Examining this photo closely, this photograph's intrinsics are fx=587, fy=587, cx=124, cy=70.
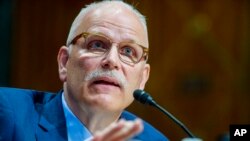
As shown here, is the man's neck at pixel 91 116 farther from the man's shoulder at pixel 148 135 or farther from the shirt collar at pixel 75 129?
the man's shoulder at pixel 148 135

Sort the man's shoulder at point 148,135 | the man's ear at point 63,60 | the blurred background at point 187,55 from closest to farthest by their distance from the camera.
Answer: the man's ear at point 63,60, the man's shoulder at point 148,135, the blurred background at point 187,55

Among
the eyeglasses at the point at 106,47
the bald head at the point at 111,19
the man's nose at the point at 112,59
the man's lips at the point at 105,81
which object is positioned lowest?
the man's lips at the point at 105,81

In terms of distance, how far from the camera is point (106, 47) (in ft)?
8.21

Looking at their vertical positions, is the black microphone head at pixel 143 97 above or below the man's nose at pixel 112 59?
below

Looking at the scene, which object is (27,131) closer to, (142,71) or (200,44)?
(142,71)

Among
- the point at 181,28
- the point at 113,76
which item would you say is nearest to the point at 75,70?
the point at 113,76

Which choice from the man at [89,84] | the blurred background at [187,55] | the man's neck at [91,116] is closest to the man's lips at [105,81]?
the man at [89,84]

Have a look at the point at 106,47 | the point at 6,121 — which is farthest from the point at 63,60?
the point at 6,121

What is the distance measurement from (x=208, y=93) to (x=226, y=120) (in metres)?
0.28

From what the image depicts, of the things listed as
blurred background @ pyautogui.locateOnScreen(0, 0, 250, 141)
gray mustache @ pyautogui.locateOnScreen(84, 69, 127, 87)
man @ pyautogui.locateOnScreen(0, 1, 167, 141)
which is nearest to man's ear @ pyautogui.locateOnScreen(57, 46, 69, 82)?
man @ pyautogui.locateOnScreen(0, 1, 167, 141)

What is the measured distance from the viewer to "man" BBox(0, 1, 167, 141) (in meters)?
2.41

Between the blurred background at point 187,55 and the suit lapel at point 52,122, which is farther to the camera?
the blurred background at point 187,55

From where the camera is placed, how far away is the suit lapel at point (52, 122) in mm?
2408

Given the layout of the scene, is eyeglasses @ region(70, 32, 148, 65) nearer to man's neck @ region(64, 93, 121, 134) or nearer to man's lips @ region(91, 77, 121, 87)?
man's lips @ region(91, 77, 121, 87)
